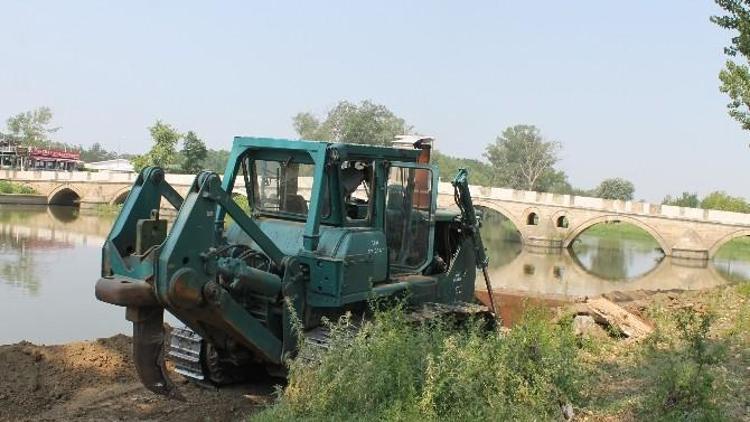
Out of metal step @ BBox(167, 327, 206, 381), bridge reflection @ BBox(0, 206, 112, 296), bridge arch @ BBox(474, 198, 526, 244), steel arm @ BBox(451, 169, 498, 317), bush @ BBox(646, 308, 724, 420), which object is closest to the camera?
bush @ BBox(646, 308, 724, 420)

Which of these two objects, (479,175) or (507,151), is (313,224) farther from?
(479,175)

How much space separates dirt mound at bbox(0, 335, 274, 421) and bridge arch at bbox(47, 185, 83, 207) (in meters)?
46.4

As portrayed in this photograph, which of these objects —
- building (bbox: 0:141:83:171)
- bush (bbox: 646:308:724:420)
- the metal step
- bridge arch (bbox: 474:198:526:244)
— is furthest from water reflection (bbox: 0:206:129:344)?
building (bbox: 0:141:83:171)

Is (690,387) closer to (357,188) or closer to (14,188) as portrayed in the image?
(357,188)

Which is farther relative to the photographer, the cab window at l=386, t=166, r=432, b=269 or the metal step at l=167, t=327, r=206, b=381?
the cab window at l=386, t=166, r=432, b=269

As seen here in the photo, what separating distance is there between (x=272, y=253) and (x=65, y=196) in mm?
52189

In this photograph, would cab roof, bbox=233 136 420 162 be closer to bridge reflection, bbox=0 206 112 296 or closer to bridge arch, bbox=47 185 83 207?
bridge reflection, bbox=0 206 112 296

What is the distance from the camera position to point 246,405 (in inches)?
268

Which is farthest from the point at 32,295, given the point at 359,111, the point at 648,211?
the point at 359,111

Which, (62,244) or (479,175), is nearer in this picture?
(62,244)

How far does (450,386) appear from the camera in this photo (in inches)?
203

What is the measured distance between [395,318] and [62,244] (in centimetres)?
2450

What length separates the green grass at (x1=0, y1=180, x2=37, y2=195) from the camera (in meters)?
50.3

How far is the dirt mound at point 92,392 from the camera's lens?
21.7 feet
